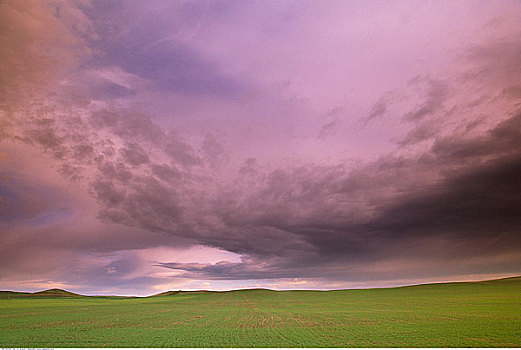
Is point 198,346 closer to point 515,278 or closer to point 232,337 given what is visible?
point 232,337

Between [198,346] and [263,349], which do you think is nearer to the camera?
[263,349]

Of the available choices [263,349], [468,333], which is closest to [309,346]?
[263,349]

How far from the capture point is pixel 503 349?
81.0 feet

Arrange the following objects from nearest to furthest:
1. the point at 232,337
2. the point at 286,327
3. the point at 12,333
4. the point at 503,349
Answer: the point at 503,349
the point at 232,337
the point at 12,333
the point at 286,327

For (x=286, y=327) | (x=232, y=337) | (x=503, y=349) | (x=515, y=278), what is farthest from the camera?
(x=515, y=278)

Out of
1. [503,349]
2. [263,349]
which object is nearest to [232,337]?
[263,349]

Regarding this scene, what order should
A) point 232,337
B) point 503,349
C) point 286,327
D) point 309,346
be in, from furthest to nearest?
point 286,327, point 232,337, point 309,346, point 503,349

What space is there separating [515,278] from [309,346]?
207m

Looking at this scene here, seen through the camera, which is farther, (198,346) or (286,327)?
(286,327)

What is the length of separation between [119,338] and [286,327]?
18.1 meters

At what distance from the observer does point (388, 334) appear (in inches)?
1268

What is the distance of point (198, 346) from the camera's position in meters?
26.6

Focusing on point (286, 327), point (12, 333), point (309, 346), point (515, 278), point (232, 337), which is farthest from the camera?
point (515, 278)

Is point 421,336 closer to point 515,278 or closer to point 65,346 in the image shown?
point 65,346
